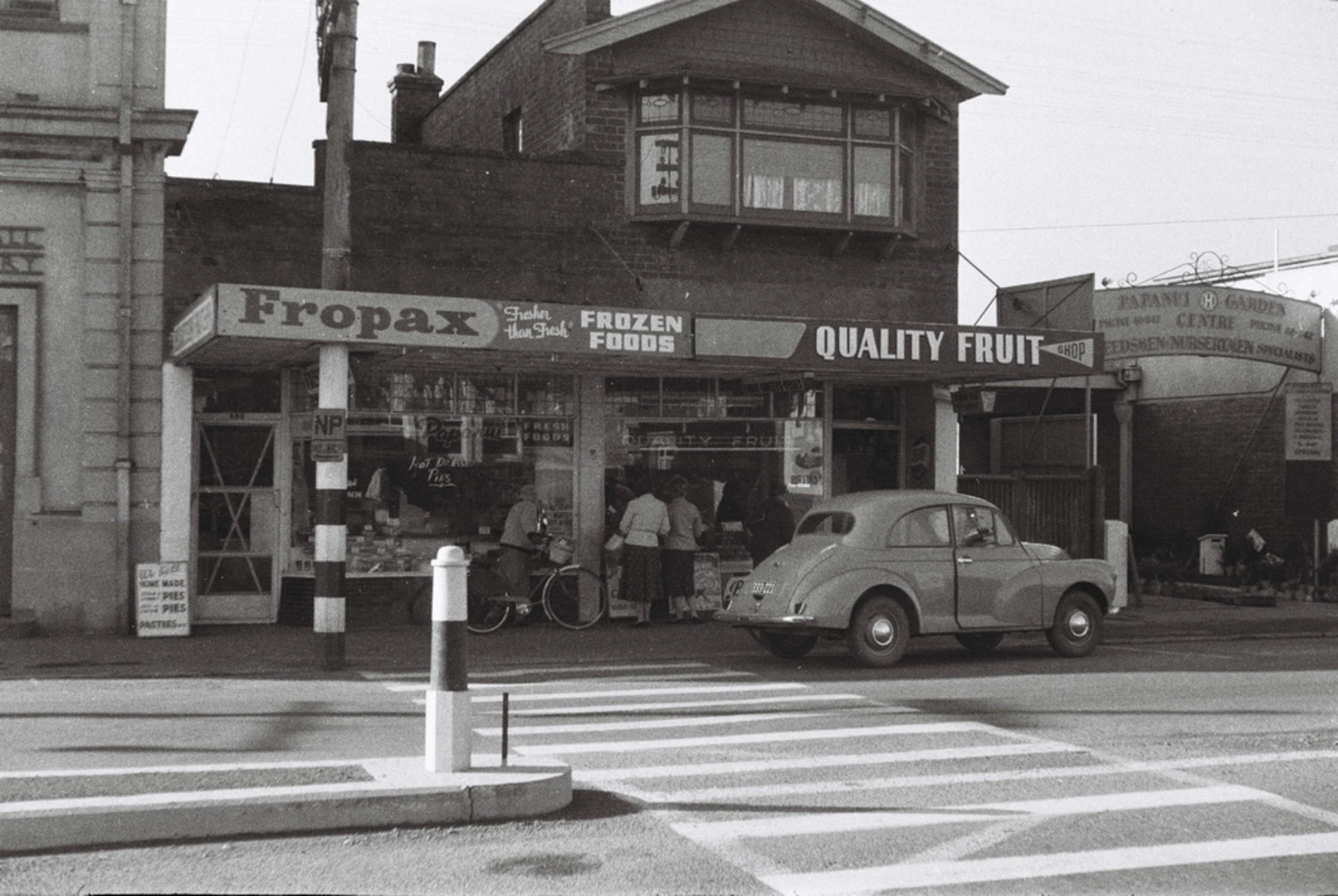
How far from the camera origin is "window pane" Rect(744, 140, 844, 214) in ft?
64.6

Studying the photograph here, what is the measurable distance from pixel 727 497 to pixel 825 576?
5.96 metres

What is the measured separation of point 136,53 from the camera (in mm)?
17266

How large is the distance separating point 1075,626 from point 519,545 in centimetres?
642

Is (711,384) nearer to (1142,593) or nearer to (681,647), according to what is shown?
(681,647)

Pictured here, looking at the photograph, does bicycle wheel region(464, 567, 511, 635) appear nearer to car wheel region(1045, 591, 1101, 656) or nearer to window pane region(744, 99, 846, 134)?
car wheel region(1045, 591, 1101, 656)

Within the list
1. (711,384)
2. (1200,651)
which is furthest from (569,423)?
(1200,651)

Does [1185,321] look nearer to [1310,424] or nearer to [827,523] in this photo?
[1310,424]

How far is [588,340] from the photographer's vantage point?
16172 millimetres

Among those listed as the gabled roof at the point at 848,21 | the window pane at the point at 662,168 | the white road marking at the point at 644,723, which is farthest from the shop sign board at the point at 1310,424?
the white road marking at the point at 644,723

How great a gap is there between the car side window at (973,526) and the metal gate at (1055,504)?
5734 mm

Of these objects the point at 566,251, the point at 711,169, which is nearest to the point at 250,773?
the point at 566,251

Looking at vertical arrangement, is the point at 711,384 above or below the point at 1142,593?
above

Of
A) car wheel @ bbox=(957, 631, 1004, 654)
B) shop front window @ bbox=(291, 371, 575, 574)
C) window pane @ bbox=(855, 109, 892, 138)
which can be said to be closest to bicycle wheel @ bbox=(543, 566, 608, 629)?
shop front window @ bbox=(291, 371, 575, 574)

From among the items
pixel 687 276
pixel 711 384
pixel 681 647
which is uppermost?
pixel 687 276
